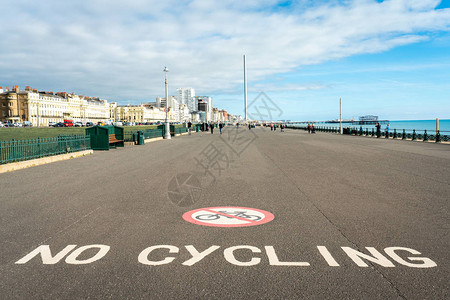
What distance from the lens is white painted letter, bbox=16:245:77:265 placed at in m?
4.24

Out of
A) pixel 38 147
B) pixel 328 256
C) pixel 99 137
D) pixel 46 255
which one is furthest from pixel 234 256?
pixel 99 137

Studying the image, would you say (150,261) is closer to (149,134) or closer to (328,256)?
(328,256)

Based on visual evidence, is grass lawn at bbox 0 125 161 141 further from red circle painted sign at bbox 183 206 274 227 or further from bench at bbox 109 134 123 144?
red circle painted sign at bbox 183 206 274 227

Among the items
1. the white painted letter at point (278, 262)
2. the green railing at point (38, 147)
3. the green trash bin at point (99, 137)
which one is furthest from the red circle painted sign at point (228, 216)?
the green trash bin at point (99, 137)

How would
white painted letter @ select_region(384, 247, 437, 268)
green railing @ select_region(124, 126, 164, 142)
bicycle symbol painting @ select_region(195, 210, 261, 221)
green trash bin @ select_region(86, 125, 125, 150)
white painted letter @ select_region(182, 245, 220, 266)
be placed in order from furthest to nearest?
green railing @ select_region(124, 126, 164, 142)
green trash bin @ select_region(86, 125, 125, 150)
bicycle symbol painting @ select_region(195, 210, 261, 221)
white painted letter @ select_region(182, 245, 220, 266)
white painted letter @ select_region(384, 247, 437, 268)

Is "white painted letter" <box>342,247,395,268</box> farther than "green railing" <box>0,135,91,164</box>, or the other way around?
"green railing" <box>0,135,91,164</box>

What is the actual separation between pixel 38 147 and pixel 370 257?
1437 cm

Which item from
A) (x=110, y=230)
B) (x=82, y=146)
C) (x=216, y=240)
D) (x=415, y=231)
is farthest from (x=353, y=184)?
(x=82, y=146)

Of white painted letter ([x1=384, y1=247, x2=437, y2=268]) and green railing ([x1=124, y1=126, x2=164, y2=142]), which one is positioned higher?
green railing ([x1=124, y1=126, x2=164, y2=142])

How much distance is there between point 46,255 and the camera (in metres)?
4.44

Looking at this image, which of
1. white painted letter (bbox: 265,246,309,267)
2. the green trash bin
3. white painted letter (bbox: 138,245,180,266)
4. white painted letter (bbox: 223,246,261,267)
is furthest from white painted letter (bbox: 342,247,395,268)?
the green trash bin

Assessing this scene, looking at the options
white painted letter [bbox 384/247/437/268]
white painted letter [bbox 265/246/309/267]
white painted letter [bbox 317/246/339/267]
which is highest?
white painted letter [bbox 265/246/309/267]

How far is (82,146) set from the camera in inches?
764

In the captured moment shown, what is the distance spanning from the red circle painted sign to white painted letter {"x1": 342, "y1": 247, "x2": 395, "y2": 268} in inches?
67.4
